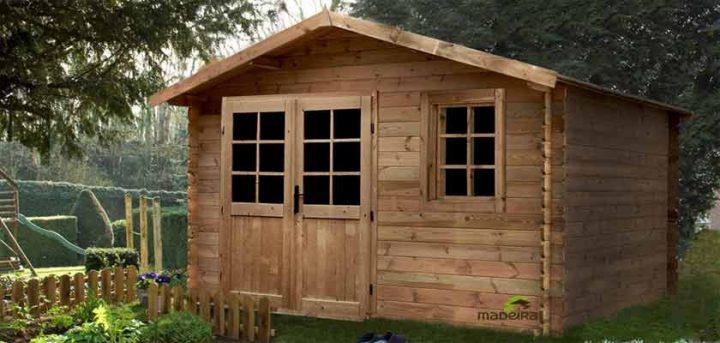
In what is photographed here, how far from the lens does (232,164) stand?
9844 millimetres

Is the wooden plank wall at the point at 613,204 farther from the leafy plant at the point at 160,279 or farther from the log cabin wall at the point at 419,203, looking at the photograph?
the leafy plant at the point at 160,279

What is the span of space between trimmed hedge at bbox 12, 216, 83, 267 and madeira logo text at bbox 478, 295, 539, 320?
16.6m

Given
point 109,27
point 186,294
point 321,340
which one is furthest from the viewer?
point 109,27

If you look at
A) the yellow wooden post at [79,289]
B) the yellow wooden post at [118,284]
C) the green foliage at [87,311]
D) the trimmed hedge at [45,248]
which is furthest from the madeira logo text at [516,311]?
the trimmed hedge at [45,248]

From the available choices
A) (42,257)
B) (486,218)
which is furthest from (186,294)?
(42,257)

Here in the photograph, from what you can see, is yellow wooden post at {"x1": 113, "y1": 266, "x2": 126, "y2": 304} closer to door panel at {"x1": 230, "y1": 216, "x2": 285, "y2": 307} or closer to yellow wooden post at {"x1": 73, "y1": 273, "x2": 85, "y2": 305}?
yellow wooden post at {"x1": 73, "y1": 273, "x2": 85, "y2": 305}

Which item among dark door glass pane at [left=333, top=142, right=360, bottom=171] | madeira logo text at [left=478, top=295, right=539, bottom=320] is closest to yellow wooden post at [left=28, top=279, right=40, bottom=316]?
dark door glass pane at [left=333, top=142, right=360, bottom=171]

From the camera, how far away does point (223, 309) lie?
8391 millimetres

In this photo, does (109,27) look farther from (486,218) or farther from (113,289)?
(486,218)

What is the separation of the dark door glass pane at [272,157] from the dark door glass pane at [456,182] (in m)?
1.95

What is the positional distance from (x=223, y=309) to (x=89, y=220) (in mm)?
16330

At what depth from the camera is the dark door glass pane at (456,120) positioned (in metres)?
8.72

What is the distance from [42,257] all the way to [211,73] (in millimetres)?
14398

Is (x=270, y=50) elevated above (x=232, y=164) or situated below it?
above
